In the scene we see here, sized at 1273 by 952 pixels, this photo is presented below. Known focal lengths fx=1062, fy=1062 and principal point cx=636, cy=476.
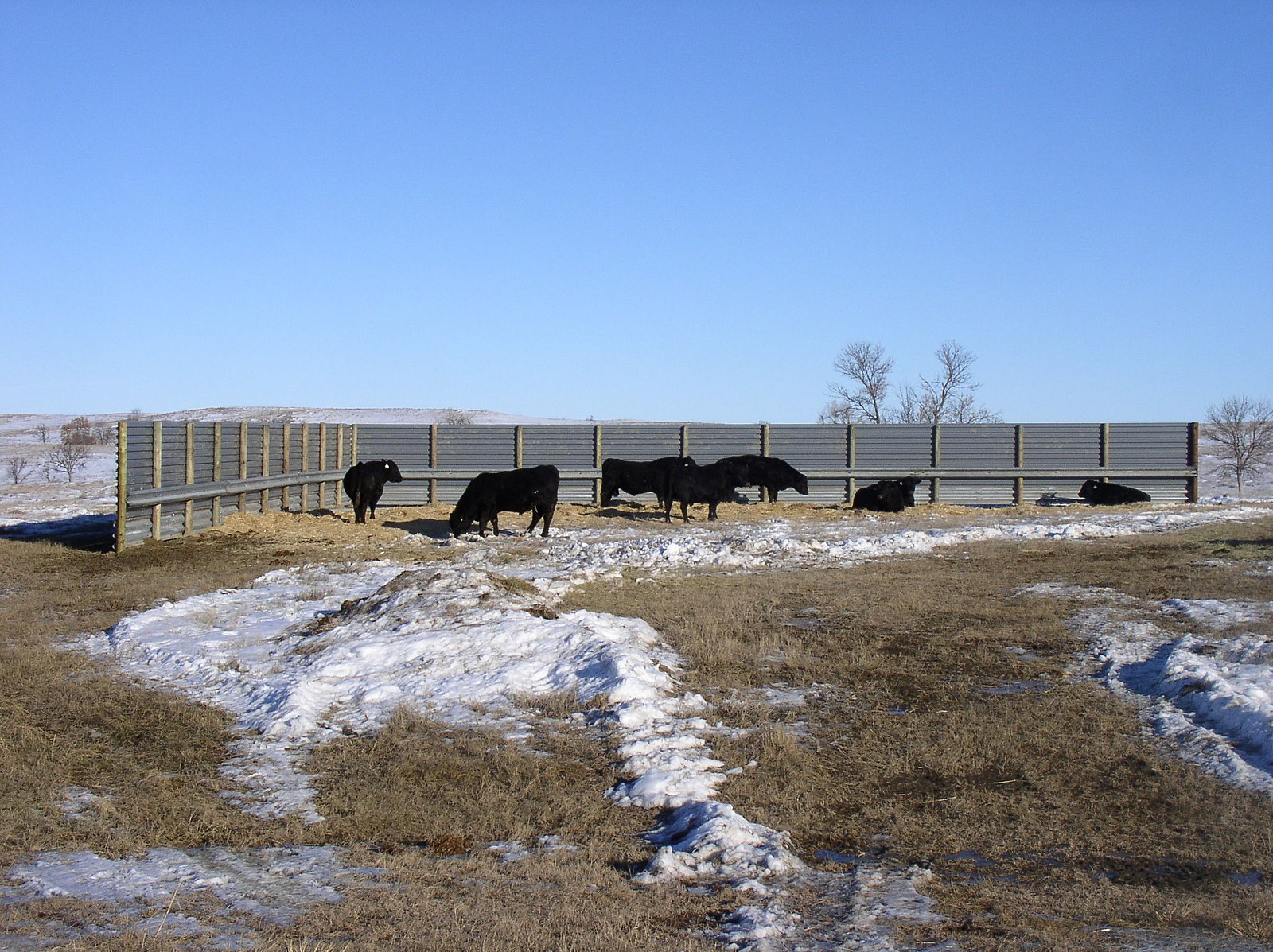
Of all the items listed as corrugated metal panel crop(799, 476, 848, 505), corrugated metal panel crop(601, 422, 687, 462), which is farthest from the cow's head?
corrugated metal panel crop(799, 476, 848, 505)

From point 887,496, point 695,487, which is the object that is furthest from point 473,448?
point 887,496

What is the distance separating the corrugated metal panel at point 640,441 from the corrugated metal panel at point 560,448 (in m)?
0.44

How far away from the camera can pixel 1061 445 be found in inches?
1153

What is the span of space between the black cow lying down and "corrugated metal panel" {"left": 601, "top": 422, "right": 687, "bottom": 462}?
5116mm

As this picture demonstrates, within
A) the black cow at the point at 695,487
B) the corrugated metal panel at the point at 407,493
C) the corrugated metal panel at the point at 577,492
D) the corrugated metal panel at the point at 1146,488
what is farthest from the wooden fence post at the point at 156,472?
the corrugated metal panel at the point at 1146,488

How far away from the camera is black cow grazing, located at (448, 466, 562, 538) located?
66.0 ft

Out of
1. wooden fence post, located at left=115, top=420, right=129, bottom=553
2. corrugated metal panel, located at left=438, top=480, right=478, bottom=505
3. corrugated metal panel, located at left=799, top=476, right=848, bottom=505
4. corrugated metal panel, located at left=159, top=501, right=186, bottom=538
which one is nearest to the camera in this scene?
wooden fence post, located at left=115, top=420, right=129, bottom=553

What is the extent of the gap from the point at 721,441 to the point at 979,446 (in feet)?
23.2

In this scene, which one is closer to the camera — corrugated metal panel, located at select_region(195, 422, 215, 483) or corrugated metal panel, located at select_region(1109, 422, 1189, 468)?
corrugated metal panel, located at select_region(195, 422, 215, 483)

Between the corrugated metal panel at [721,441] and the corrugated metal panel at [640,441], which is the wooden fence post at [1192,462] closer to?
the corrugated metal panel at [721,441]

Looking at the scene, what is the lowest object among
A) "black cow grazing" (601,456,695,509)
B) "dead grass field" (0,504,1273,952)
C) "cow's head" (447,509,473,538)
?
"dead grass field" (0,504,1273,952)

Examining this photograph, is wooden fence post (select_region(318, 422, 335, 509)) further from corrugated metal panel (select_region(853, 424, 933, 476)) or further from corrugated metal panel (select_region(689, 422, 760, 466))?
corrugated metal panel (select_region(853, 424, 933, 476))

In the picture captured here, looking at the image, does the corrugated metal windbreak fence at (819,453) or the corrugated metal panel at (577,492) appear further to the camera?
the corrugated metal panel at (577,492)

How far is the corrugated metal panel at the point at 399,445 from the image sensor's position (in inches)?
1106
